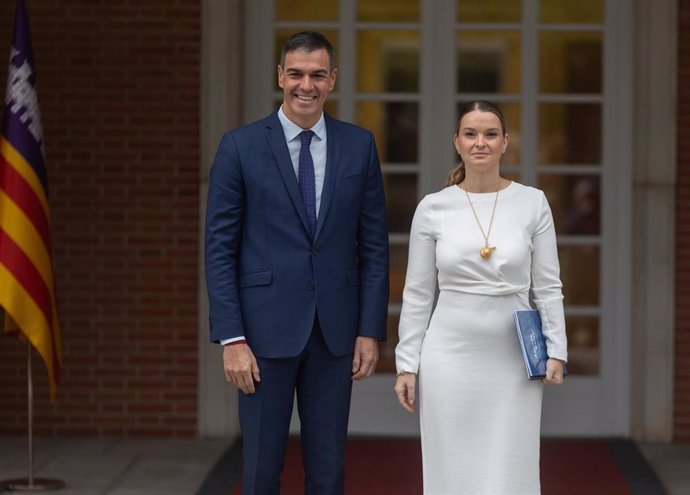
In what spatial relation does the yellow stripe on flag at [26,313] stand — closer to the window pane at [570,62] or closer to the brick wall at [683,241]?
the window pane at [570,62]

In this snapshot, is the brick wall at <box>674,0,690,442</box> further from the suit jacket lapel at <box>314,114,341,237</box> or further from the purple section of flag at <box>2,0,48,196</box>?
the suit jacket lapel at <box>314,114,341,237</box>

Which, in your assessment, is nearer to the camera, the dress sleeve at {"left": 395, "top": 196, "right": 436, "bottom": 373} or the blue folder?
the blue folder

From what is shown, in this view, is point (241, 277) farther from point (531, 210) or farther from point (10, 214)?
point (10, 214)

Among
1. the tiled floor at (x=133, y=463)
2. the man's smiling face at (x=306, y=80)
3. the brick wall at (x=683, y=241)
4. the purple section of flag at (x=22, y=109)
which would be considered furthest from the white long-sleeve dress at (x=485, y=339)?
the brick wall at (x=683, y=241)

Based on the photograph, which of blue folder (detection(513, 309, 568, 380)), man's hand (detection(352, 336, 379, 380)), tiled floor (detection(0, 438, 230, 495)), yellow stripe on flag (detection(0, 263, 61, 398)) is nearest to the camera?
blue folder (detection(513, 309, 568, 380))

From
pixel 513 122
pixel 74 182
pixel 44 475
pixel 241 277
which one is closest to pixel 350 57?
pixel 513 122

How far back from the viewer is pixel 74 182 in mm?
7707

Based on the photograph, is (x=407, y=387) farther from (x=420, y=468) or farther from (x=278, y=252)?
(x=420, y=468)

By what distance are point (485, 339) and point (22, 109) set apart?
303 cm

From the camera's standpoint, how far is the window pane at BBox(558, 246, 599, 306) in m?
7.88

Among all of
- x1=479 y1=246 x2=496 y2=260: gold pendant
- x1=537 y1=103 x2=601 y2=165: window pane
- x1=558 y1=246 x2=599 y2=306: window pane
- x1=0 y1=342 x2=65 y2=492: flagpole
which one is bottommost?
x1=0 y1=342 x2=65 y2=492: flagpole

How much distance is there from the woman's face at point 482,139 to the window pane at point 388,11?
12.4ft

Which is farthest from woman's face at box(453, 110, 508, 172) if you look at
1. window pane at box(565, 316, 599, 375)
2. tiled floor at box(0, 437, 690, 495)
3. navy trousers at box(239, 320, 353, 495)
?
window pane at box(565, 316, 599, 375)

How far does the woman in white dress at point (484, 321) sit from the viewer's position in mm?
4195
